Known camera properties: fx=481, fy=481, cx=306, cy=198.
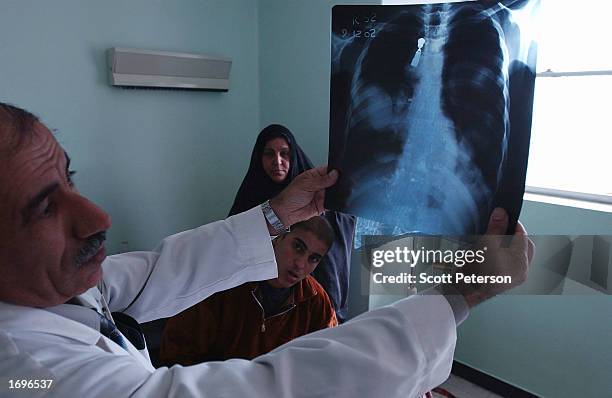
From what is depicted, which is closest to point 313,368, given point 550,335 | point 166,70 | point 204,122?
point 550,335

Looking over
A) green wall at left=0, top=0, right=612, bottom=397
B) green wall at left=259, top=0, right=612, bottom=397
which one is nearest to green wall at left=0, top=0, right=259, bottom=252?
green wall at left=0, top=0, right=612, bottom=397

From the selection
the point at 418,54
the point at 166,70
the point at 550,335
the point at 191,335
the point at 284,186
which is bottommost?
the point at 550,335

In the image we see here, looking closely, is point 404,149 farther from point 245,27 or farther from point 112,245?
point 245,27

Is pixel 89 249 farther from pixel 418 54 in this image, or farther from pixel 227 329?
pixel 227 329

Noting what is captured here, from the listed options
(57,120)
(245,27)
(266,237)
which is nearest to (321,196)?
(266,237)

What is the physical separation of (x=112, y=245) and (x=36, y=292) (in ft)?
5.98

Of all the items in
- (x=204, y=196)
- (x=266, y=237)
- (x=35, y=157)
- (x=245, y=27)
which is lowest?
(x=204, y=196)

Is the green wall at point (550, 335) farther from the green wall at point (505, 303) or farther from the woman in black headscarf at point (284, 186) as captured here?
the woman in black headscarf at point (284, 186)

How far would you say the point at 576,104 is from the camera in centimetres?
196

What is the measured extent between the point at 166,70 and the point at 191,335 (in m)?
1.32

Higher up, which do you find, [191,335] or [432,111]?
[432,111]

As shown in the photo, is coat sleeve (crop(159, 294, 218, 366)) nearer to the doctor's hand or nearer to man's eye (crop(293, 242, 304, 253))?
man's eye (crop(293, 242, 304, 253))

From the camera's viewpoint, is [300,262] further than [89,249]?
Yes

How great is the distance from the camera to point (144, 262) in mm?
900
